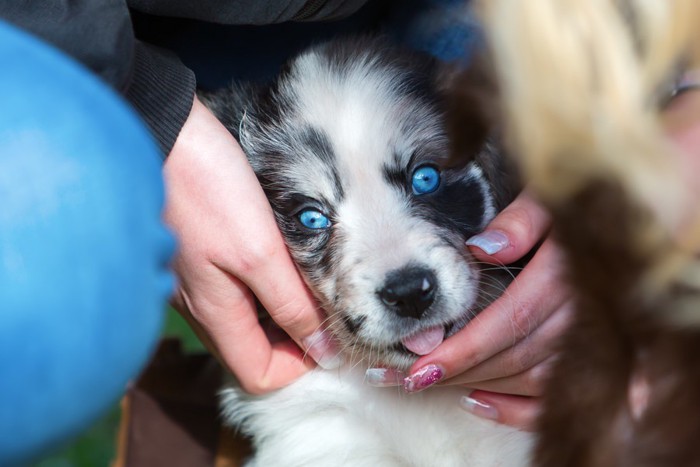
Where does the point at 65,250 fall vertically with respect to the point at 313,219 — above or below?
above

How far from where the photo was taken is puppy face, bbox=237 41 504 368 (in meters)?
1.82

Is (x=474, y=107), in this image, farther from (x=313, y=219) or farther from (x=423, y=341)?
(x=313, y=219)

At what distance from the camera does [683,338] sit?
3.05ft

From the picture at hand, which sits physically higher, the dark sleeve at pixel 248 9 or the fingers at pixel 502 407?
the dark sleeve at pixel 248 9

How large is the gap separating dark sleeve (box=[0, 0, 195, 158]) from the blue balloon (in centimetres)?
54

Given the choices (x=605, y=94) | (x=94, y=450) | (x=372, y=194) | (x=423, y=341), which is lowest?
(x=94, y=450)

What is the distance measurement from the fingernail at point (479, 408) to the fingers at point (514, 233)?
33 centimetres

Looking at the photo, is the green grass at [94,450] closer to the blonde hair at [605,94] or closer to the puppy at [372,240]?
the puppy at [372,240]

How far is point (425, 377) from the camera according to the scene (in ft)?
5.86

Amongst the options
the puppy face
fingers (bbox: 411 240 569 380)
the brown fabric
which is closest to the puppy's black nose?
the puppy face

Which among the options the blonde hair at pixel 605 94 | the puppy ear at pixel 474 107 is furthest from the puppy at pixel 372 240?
the blonde hair at pixel 605 94

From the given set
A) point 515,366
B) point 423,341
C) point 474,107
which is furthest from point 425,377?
point 474,107

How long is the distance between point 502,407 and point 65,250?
135 cm

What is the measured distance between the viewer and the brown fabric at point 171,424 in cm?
229
